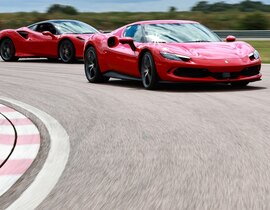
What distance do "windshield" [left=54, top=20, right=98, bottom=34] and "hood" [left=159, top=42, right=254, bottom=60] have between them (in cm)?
880

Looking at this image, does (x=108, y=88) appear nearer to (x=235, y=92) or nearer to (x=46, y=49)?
(x=235, y=92)

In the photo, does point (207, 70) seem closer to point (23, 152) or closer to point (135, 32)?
point (135, 32)

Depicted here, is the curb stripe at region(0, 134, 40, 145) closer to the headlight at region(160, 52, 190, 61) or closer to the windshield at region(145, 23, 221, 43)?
the headlight at region(160, 52, 190, 61)

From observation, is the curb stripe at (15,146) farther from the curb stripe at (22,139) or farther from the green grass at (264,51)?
the green grass at (264,51)

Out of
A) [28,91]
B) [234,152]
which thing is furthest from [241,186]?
[28,91]

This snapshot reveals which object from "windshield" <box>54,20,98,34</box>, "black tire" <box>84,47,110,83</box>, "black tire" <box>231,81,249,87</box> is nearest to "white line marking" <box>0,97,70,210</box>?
"black tire" <box>231,81,249,87</box>

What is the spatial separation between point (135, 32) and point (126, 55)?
18.7 inches

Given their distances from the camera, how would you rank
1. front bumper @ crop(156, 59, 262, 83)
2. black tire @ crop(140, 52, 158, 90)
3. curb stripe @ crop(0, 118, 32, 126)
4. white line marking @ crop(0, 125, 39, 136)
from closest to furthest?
white line marking @ crop(0, 125, 39, 136)
curb stripe @ crop(0, 118, 32, 126)
front bumper @ crop(156, 59, 262, 83)
black tire @ crop(140, 52, 158, 90)

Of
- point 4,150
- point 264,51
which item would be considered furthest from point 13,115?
point 264,51

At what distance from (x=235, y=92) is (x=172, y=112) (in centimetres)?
242

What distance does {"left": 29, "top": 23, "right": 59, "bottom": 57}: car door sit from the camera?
2020 centimetres

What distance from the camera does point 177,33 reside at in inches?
474

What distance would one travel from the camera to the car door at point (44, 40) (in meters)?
20.2

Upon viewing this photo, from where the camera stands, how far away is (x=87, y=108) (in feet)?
30.6
